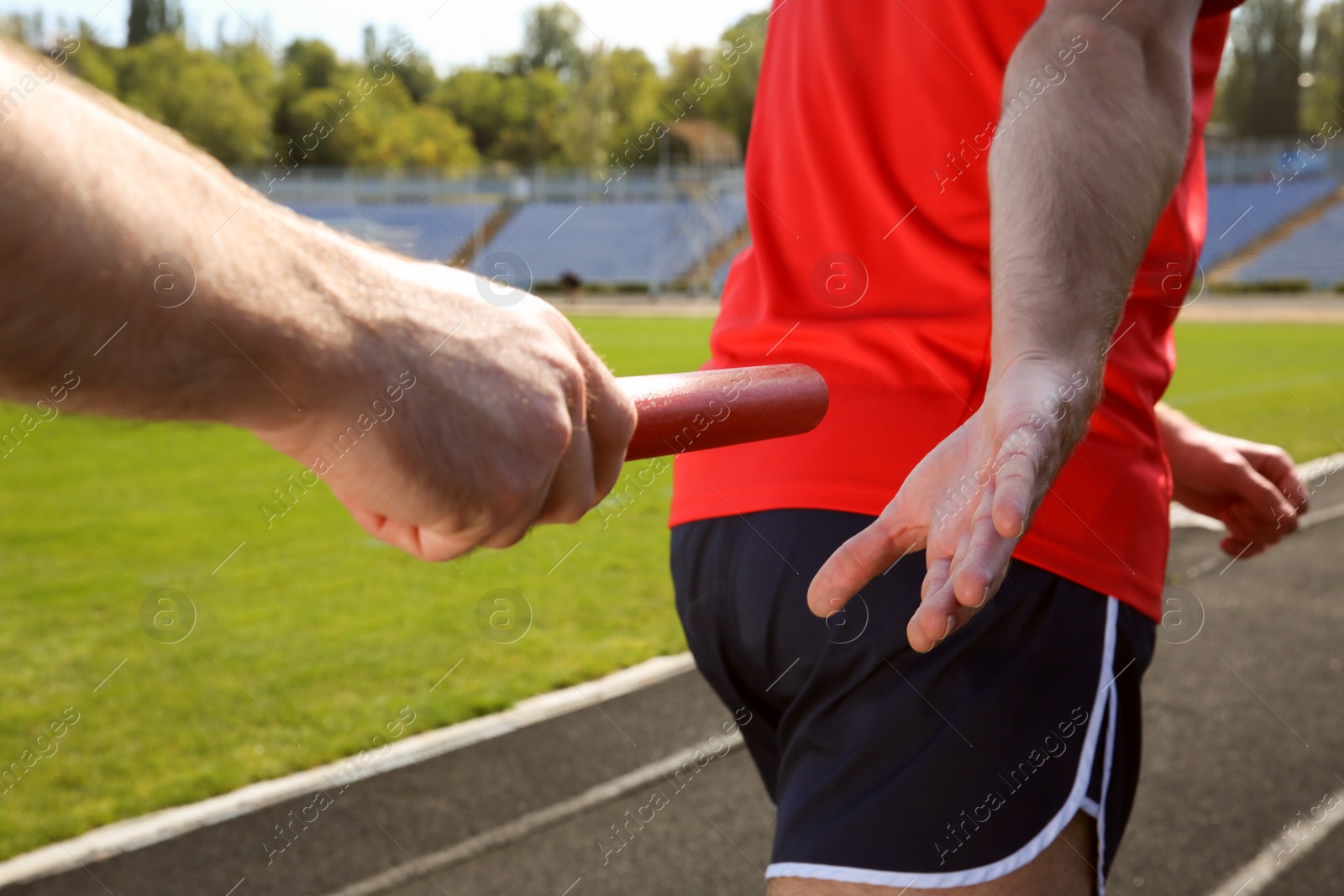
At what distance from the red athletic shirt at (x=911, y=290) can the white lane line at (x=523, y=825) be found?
7.31 ft

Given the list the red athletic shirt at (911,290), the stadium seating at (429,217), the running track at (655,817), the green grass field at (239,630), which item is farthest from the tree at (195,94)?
the red athletic shirt at (911,290)

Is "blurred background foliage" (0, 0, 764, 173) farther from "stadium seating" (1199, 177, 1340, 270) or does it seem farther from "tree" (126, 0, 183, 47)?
"stadium seating" (1199, 177, 1340, 270)

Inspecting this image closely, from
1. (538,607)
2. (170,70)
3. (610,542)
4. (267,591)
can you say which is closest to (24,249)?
(538,607)

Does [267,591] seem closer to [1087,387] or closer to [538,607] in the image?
[538,607]

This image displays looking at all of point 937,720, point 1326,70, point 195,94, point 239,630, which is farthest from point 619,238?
point 937,720

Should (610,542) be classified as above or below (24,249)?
below

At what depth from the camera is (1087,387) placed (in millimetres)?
1118

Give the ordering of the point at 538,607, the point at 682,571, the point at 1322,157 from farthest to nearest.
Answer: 1. the point at 1322,157
2. the point at 538,607
3. the point at 682,571

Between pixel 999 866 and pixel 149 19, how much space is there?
7991 cm

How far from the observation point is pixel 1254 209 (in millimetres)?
41250

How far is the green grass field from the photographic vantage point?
13.8 feet

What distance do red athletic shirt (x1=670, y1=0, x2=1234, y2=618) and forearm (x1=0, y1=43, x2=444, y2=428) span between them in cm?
93

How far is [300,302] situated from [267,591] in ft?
20.5

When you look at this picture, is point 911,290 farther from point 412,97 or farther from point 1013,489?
point 412,97
